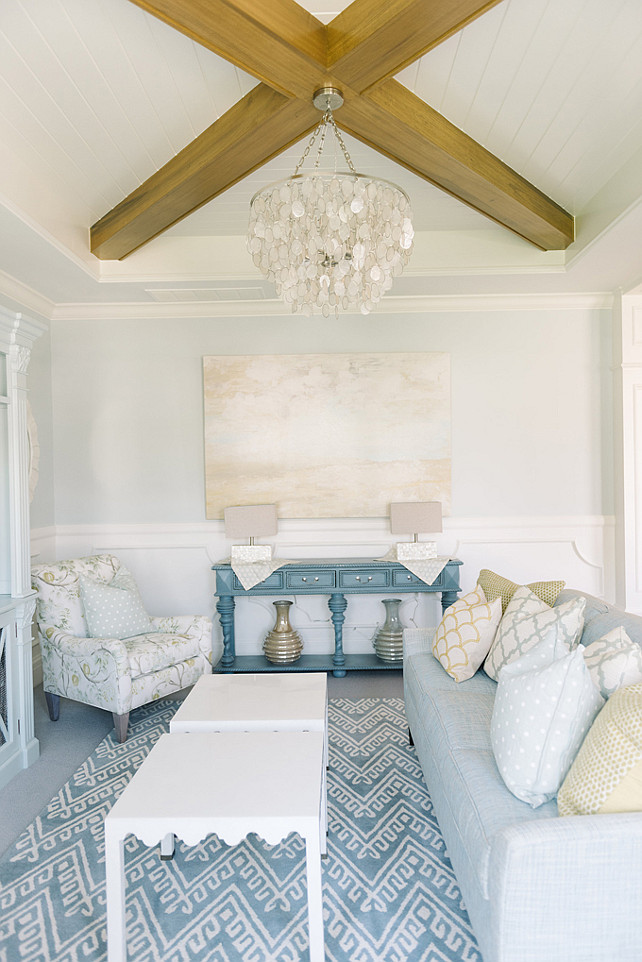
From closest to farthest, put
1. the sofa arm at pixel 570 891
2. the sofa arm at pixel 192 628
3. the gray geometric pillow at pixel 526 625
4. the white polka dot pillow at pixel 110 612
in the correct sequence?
the sofa arm at pixel 570 891 < the gray geometric pillow at pixel 526 625 < the white polka dot pillow at pixel 110 612 < the sofa arm at pixel 192 628

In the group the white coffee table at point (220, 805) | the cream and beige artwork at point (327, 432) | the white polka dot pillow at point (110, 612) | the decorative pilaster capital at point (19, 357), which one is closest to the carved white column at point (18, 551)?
the decorative pilaster capital at point (19, 357)

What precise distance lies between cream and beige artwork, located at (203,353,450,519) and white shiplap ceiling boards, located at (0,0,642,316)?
0.63 m

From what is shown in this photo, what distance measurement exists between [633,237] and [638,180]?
0.51m

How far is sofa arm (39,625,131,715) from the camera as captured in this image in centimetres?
331

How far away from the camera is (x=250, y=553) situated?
4414 mm

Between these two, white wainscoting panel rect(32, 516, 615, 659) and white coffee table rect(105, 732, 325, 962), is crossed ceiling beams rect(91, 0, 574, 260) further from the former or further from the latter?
white coffee table rect(105, 732, 325, 962)

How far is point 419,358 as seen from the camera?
15.2 ft

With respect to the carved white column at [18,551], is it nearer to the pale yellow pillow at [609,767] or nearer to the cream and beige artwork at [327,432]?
the cream and beige artwork at [327,432]

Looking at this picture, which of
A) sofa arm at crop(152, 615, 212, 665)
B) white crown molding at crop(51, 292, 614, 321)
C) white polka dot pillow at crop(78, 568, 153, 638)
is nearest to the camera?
white polka dot pillow at crop(78, 568, 153, 638)

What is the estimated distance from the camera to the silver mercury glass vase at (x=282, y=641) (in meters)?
4.44

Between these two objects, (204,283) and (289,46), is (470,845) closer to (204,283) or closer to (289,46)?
(289,46)

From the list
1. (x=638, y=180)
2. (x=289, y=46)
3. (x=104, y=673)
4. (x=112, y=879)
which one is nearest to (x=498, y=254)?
(x=638, y=180)

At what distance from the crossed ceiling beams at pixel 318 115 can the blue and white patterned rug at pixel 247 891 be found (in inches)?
110

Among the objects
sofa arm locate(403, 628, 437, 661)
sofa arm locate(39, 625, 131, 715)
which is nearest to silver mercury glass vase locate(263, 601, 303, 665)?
sofa arm locate(39, 625, 131, 715)
